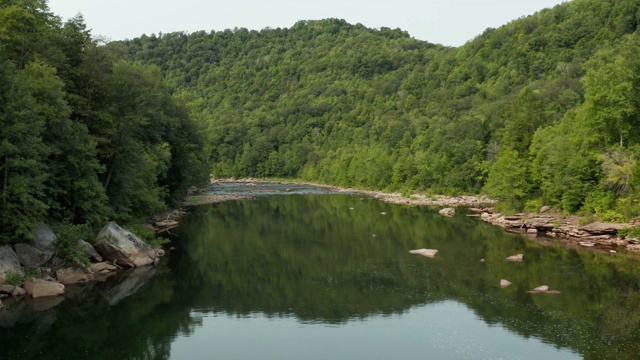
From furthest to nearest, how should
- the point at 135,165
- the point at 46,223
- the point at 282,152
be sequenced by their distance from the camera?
the point at 282,152
the point at 135,165
the point at 46,223

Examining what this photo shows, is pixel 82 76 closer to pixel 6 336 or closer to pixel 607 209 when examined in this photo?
pixel 6 336

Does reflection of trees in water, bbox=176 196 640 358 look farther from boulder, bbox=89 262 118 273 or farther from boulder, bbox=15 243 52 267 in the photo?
boulder, bbox=15 243 52 267

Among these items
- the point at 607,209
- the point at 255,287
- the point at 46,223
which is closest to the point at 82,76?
the point at 46,223

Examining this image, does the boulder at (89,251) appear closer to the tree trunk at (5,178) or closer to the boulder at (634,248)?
the tree trunk at (5,178)

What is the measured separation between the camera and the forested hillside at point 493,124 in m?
A: 53.6

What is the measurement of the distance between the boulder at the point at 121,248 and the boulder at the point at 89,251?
50 cm

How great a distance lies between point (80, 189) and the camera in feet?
128

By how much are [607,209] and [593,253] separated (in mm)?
9273

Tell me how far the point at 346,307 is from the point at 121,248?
59.3 feet

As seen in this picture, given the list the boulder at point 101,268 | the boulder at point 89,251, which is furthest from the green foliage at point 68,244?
the boulder at point 101,268

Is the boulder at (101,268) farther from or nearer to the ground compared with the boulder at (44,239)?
nearer to the ground

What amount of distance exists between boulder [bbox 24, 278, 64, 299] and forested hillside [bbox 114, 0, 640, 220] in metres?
23.0

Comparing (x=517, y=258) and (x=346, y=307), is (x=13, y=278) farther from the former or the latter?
(x=517, y=258)

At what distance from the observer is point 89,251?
37844 mm
